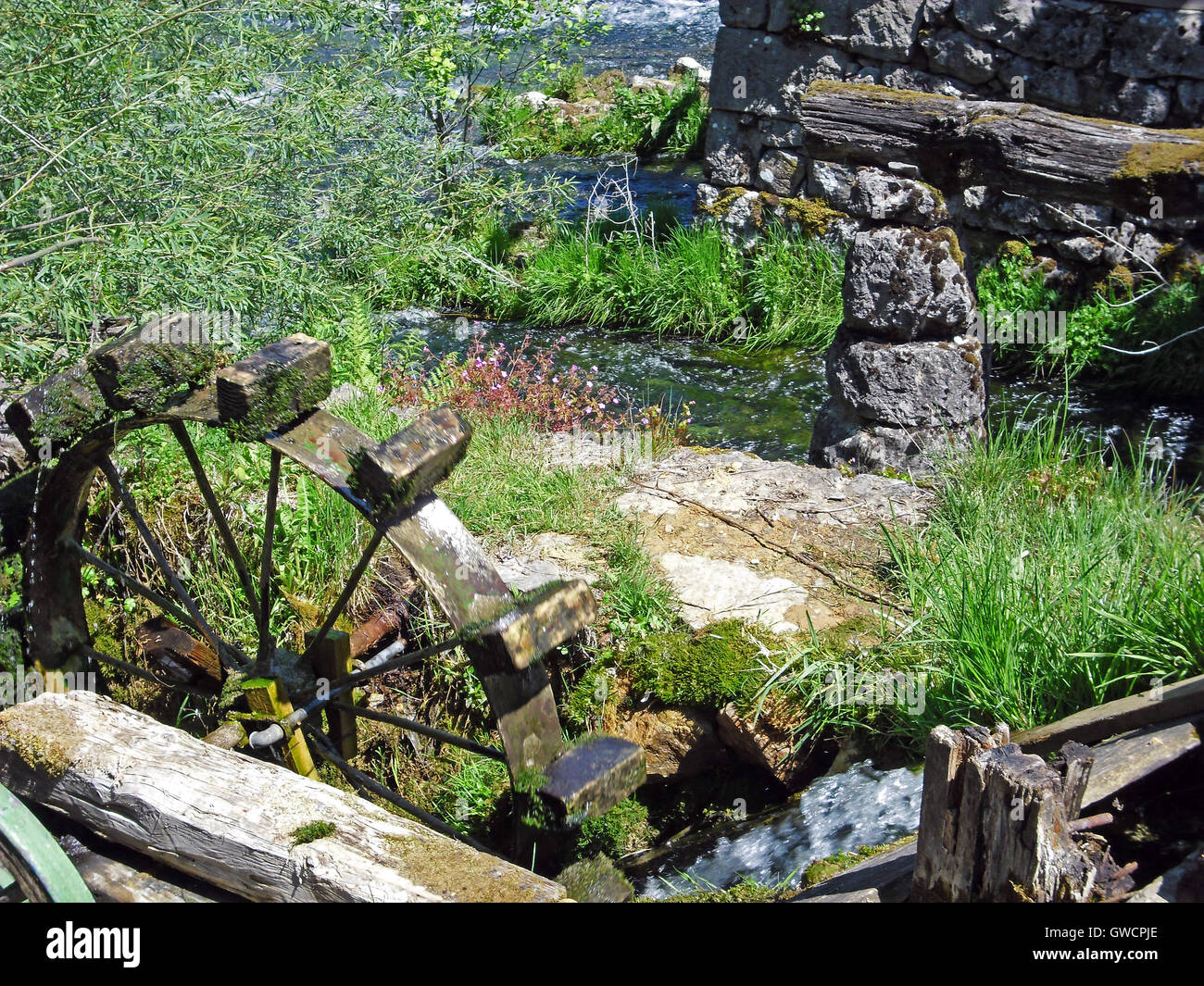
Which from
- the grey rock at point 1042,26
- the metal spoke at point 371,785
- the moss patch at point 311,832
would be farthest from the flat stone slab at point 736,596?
the grey rock at point 1042,26

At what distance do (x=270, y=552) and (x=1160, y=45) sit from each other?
6689mm

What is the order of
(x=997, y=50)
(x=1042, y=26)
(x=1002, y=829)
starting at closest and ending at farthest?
1. (x=1002, y=829)
2. (x=1042, y=26)
3. (x=997, y=50)

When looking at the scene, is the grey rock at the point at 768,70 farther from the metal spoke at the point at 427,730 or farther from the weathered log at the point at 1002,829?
the weathered log at the point at 1002,829

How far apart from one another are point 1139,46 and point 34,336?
6887 millimetres

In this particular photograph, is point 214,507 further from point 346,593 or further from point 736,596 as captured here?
point 736,596

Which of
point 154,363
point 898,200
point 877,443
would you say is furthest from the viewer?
point 877,443

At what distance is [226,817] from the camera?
2674mm

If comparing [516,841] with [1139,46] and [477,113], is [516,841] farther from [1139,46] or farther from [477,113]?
[477,113]

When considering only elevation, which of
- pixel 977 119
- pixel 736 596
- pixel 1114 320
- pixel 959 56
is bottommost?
pixel 736 596

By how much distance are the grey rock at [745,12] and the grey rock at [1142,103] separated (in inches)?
109

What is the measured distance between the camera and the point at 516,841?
3178mm

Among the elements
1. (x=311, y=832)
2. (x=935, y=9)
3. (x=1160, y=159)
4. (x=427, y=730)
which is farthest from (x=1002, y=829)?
(x=935, y=9)

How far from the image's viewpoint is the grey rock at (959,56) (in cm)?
765
